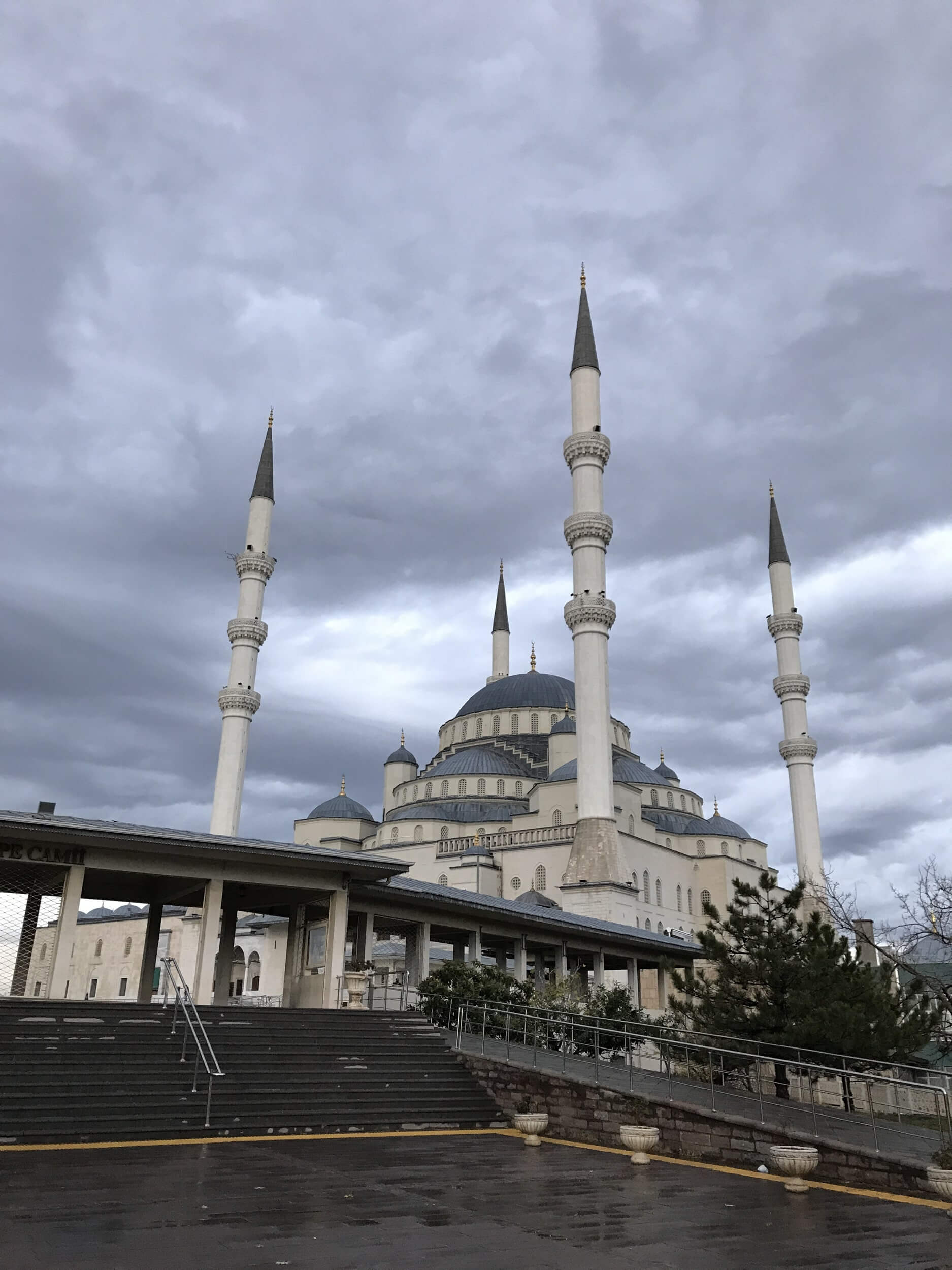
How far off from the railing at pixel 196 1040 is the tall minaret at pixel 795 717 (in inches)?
1364

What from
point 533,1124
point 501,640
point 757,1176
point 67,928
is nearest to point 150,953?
point 67,928

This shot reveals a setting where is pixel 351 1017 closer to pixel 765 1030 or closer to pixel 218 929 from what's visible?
pixel 218 929

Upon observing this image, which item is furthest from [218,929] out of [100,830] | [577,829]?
[577,829]

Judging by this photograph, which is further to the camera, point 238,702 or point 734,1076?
point 238,702

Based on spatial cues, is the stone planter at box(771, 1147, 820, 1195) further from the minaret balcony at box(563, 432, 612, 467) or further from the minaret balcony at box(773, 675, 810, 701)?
the minaret balcony at box(773, 675, 810, 701)

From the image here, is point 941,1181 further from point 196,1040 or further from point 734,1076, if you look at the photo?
point 196,1040

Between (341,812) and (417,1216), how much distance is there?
51.1 meters

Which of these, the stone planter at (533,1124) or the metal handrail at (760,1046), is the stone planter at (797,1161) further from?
the stone planter at (533,1124)

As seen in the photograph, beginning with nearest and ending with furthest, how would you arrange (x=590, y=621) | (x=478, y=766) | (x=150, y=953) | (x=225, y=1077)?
(x=225, y=1077), (x=150, y=953), (x=590, y=621), (x=478, y=766)

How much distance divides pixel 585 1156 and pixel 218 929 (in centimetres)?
1084

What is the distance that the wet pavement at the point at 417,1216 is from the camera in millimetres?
6352

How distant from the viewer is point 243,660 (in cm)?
4391

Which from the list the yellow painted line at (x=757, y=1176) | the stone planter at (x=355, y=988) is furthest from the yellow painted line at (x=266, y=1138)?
the stone planter at (x=355, y=988)

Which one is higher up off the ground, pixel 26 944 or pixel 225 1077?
pixel 26 944
